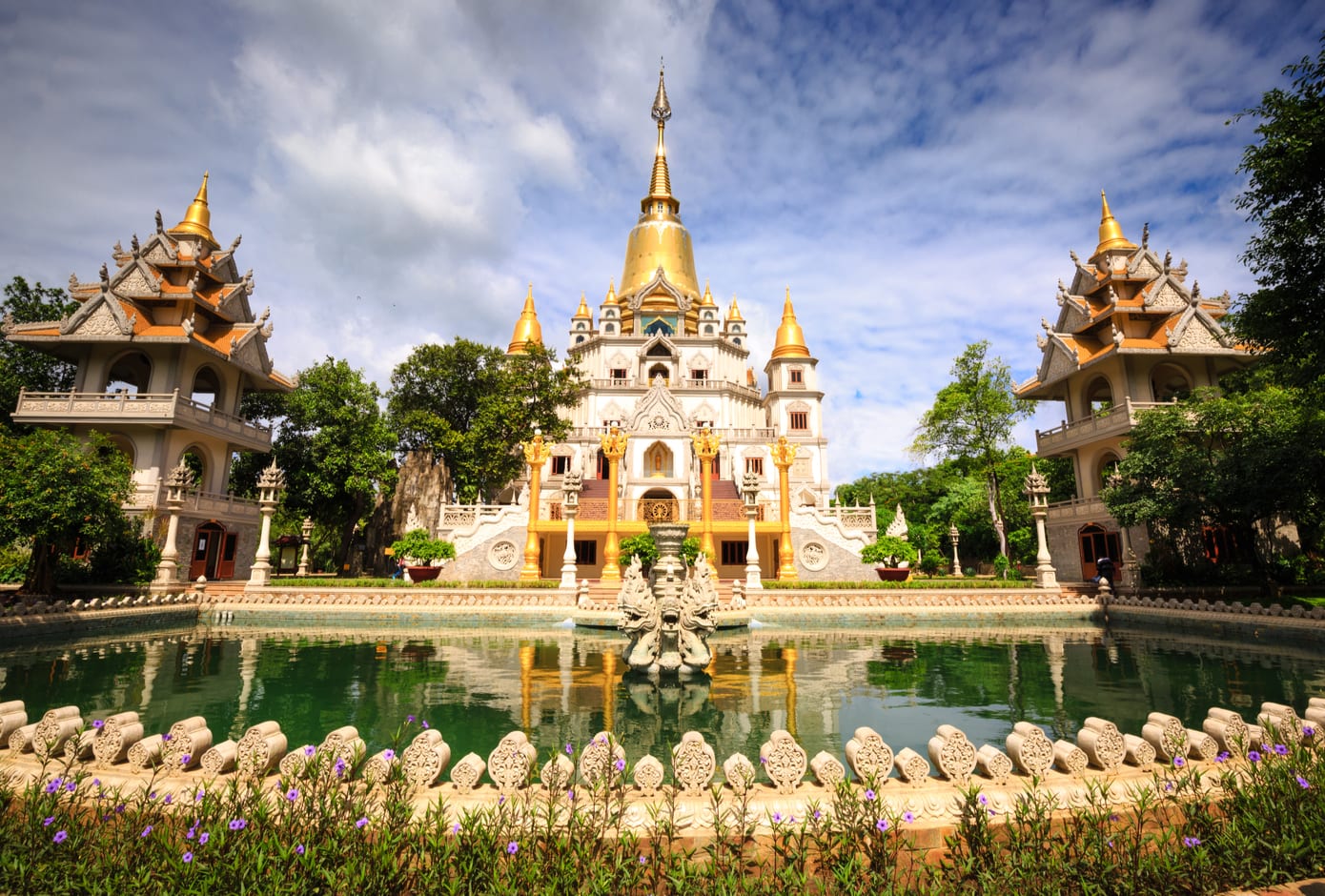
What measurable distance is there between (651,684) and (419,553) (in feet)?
Result: 52.7

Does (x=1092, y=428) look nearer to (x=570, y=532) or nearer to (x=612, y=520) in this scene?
(x=612, y=520)

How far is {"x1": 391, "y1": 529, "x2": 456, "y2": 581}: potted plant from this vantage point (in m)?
24.4

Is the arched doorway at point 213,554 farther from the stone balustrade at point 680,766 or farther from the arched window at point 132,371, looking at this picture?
the stone balustrade at point 680,766

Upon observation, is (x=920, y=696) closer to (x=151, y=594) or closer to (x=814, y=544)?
(x=814, y=544)

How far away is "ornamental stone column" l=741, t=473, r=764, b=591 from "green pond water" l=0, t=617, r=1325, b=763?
5102 mm

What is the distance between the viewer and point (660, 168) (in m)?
58.1

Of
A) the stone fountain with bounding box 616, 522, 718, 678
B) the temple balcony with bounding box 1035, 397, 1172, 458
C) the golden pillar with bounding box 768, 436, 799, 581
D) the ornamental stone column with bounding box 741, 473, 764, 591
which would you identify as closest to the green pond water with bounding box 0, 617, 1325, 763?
the stone fountain with bounding box 616, 522, 718, 678

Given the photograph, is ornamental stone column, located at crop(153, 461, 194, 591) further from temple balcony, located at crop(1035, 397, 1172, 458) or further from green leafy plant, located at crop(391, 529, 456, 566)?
temple balcony, located at crop(1035, 397, 1172, 458)

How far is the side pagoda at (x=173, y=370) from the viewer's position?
24.2 meters

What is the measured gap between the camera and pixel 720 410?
143 ft

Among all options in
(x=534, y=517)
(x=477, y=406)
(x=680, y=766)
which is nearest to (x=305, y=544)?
(x=477, y=406)

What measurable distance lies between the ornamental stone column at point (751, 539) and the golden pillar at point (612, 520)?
5226mm

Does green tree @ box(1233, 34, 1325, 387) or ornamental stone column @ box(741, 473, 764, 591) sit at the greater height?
green tree @ box(1233, 34, 1325, 387)

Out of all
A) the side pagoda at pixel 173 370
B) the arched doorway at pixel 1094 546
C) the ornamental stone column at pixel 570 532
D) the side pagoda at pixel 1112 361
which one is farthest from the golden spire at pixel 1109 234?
the side pagoda at pixel 173 370
